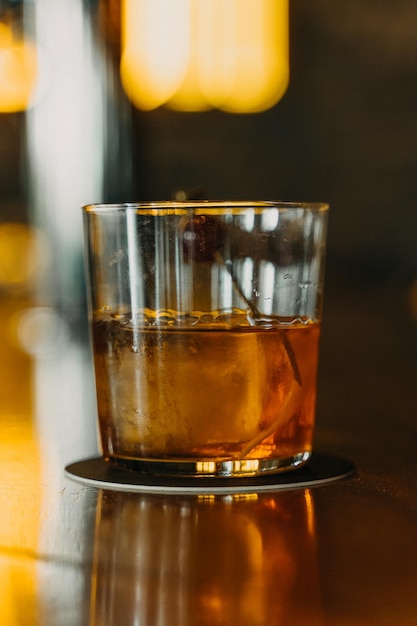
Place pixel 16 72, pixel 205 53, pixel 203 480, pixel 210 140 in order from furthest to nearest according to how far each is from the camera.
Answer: pixel 205 53 → pixel 210 140 → pixel 16 72 → pixel 203 480

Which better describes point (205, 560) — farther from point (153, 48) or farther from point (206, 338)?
point (153, 48)

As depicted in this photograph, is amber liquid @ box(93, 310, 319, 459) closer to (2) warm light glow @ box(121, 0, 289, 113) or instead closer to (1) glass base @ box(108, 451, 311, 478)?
(1) glass base @ box(108, 451, 311, 478)

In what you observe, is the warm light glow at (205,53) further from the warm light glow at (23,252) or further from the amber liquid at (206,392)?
the amber liquid at (206,392)

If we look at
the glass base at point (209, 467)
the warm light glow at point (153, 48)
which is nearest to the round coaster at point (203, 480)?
the glass base at point (209, 467)

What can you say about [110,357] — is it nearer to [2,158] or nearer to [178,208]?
[178,208]

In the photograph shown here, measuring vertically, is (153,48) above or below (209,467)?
above

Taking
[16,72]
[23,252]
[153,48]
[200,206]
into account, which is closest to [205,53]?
[153,48]

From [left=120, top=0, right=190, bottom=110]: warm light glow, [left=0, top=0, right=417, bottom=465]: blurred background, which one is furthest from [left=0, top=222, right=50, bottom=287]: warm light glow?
[left=120, top=0, right=190, bottom=110]: warm light glow
